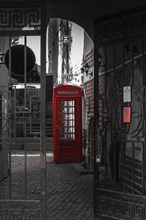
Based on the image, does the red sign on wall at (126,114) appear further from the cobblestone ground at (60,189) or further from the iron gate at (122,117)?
the cobblestone ground at (60,189)

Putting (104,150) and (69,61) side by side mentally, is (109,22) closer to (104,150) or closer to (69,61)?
(104,150)

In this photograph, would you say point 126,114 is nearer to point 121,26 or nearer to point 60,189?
point 121,26

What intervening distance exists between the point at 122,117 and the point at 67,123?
258 inches

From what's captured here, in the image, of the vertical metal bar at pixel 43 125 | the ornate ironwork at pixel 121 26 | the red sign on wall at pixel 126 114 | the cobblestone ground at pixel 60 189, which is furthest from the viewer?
the cobblestone ground at pixel 60 189

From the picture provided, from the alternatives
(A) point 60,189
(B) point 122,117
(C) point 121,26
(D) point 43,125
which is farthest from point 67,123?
(D) point 43,125

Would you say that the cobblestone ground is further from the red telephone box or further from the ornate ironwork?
the ornate ironwork

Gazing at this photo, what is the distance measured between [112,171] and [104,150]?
0.34 m

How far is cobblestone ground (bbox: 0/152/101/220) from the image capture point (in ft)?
21.3

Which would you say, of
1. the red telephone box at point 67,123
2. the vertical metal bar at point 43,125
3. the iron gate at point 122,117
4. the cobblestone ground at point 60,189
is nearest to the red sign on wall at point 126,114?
the iron gate at point 122,117

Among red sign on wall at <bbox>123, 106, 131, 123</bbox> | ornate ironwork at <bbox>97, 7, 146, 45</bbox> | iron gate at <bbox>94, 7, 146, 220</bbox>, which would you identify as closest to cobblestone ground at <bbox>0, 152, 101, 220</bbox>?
iron gate at <bbox>94, 7, 146, 220</bbox>

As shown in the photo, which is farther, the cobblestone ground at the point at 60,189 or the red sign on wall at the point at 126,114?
the cobblestone ground at the point at 60,189

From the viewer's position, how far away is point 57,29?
738 inches

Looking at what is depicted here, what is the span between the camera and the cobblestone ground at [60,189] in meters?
6.50

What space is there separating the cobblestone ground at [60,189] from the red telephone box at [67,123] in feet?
1.33
